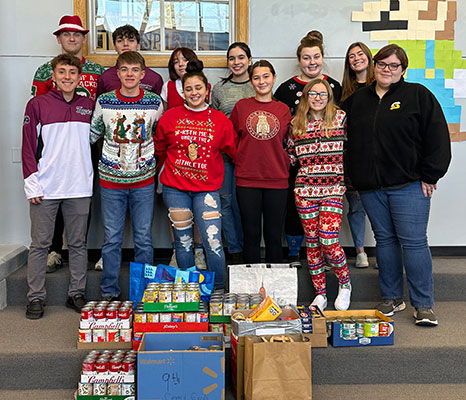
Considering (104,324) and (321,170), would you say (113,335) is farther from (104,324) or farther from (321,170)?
(321,170)

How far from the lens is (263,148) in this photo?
3.13 meters

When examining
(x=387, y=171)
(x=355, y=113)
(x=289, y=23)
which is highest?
(x=289, y=23)

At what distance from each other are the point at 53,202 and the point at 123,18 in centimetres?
164

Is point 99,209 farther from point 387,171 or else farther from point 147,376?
point 387,171

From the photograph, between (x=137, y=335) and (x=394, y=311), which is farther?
(x=394, y=311)

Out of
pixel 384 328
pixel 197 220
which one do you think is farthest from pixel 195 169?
pixel 384 328

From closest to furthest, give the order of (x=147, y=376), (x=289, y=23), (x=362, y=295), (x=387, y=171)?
(x=147, y=376) → (x=387, y=171) → (x=362, y=295) → (x=289, y=23)

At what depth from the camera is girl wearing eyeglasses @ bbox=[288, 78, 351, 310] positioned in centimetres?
298

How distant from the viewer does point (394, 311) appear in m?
3.14

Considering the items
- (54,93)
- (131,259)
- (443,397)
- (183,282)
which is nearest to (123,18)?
(54,93)

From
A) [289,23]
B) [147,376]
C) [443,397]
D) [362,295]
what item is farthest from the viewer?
[289,23]

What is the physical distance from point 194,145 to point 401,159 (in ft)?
3.88

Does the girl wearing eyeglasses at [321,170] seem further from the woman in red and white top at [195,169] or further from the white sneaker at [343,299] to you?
the woman in red and white top at [195,169]

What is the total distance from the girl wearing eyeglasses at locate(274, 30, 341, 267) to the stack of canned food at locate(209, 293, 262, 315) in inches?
24.8
